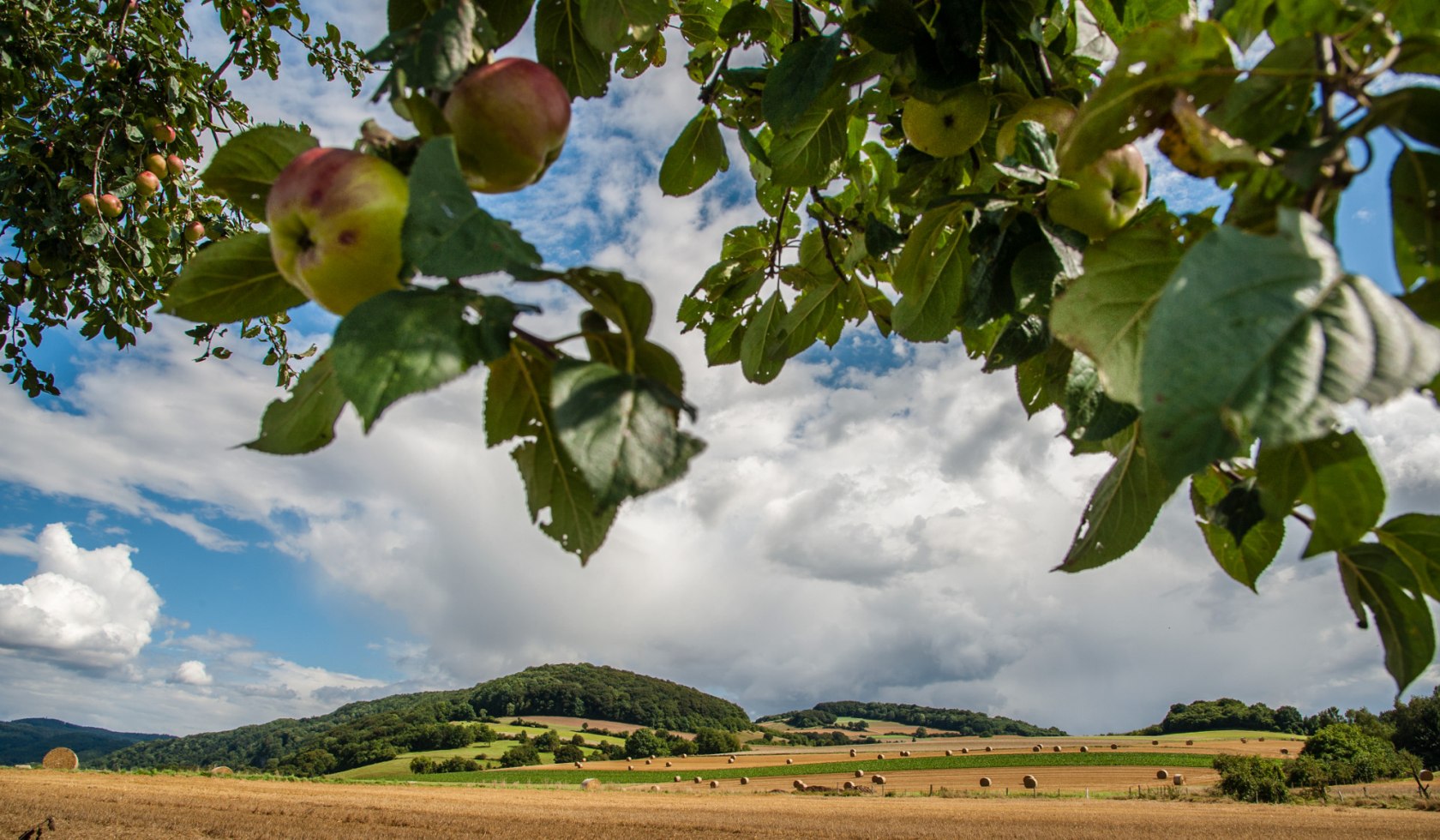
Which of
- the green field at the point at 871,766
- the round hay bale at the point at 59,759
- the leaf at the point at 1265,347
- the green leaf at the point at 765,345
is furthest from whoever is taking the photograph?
the green field at the point at 871,766

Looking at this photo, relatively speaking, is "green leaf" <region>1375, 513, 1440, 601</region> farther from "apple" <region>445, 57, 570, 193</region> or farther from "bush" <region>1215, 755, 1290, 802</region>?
"bush" <region>1215, 755, 1290, 802</region>

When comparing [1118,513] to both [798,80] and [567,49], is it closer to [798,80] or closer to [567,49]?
[798,80]

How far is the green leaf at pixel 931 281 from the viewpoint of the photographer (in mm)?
1147

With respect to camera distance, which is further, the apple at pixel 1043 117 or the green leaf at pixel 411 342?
the apple at pixel 1043 117

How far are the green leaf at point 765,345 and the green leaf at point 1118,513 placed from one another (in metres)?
0.97

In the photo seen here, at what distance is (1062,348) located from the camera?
1.08 metres

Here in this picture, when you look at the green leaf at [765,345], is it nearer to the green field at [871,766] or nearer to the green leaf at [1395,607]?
the green leaf at [1395,607]

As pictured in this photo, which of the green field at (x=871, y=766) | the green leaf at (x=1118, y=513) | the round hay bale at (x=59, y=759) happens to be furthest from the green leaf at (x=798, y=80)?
the round hay bale at (x=59, y=759)

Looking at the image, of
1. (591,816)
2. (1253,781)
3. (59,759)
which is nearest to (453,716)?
(59,759)

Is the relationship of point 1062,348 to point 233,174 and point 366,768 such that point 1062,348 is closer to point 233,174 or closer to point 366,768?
point 233,174

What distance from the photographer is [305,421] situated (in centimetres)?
71

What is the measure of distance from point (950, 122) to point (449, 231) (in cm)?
97

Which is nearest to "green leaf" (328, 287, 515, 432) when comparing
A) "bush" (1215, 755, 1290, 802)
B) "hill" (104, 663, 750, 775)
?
"bush" (1215, 755, 1290, 802)

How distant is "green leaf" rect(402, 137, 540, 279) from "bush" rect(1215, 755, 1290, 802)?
146 feet
